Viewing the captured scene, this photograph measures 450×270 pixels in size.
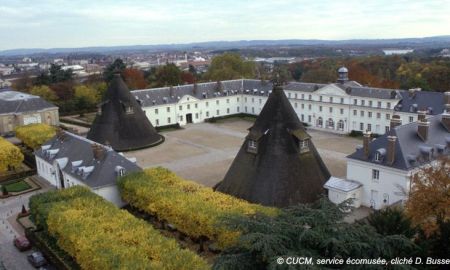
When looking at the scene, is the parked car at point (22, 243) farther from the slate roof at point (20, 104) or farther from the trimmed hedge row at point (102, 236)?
the slate roof at point (20, 104)

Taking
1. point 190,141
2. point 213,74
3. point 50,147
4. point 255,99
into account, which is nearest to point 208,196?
point 50,147

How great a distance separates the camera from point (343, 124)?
62.7 m

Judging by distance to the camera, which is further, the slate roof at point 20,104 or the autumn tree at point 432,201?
the slate roof at point 20,104

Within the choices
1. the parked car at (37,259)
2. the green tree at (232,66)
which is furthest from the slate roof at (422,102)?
the parked car at (37,259)

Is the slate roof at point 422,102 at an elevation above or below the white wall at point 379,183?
above

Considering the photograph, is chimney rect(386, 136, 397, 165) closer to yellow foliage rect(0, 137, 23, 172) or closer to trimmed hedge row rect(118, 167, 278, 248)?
trimmed hedge row rect(118, 167, 278, 248)

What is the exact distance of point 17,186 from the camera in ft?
138

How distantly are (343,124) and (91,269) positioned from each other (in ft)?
159

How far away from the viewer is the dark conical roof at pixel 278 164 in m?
30.2

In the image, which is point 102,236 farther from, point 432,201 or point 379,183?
point 379,183

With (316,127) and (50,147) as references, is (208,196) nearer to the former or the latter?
(50,147)

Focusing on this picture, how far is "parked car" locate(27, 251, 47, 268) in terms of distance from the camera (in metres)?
26.6

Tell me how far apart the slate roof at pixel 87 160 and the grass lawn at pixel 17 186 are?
3.33 metres

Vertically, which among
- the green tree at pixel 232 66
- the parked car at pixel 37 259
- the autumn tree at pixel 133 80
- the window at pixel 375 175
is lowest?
the parked car at pixel 37 259
